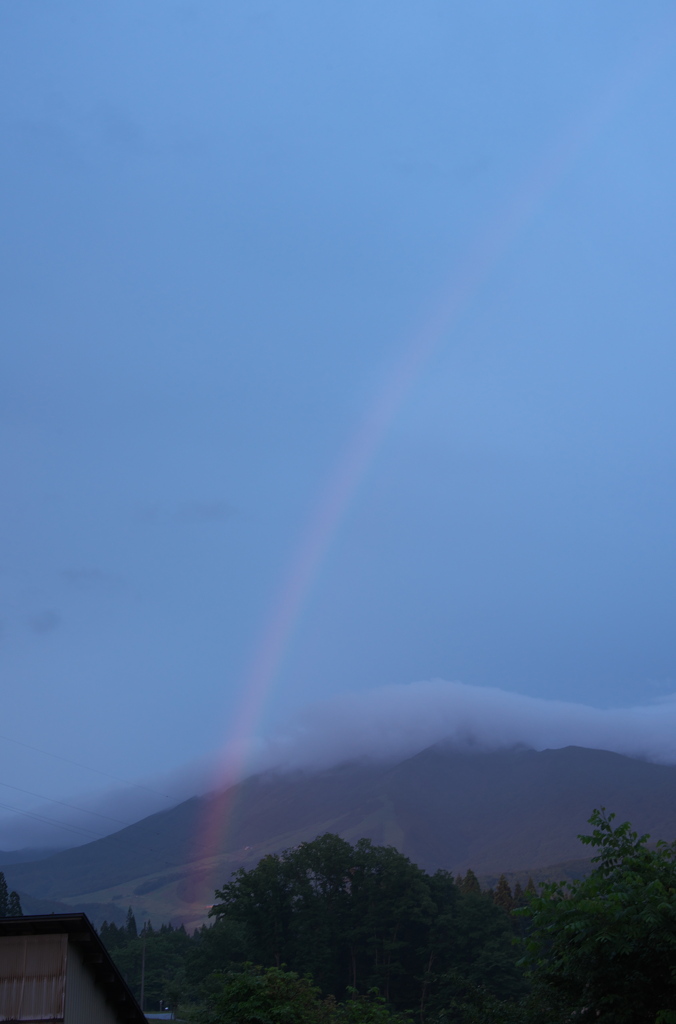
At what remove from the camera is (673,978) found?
15102 millimetres

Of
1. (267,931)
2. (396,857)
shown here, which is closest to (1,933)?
(267,931)

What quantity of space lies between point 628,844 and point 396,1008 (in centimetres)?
9508

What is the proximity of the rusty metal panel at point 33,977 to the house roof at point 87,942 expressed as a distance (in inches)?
8.9

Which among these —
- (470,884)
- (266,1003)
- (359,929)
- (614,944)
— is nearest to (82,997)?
(266,1003)

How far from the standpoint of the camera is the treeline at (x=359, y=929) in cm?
9744

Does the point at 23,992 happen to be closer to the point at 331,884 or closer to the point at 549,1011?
the point at 549,1011

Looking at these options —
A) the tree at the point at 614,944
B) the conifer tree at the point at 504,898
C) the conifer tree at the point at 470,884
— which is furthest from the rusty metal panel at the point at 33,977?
the conifer tree at the point at 470,884

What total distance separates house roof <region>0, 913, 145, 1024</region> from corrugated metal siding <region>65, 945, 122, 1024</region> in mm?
192

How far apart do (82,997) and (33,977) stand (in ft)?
6.19

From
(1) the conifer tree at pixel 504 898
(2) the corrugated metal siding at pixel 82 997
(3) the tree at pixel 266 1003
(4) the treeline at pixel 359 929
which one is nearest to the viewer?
(2) the corrugated metal siding at pixel 82 997

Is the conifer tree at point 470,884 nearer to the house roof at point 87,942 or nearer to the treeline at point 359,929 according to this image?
the treeline at point 359,929

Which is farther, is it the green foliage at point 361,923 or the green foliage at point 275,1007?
the green foliage at point 361,923

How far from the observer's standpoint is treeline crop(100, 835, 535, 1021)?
97438 mm

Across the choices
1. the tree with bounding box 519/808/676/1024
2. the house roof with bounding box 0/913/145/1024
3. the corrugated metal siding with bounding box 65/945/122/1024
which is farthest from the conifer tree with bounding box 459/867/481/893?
the tree with bounding box 519/808/676/1024
